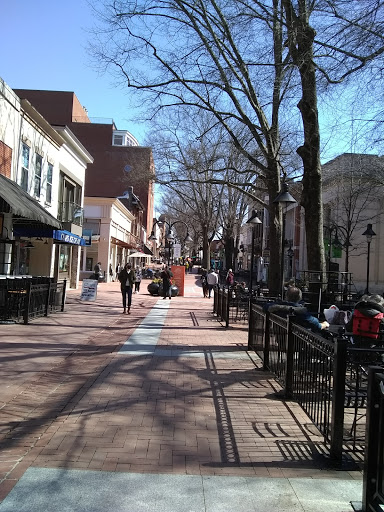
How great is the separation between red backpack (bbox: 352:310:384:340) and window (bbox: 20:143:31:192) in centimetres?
1356

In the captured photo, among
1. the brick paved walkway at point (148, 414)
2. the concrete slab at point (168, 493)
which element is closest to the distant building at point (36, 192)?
the brick paved walkway at point (148, 414)

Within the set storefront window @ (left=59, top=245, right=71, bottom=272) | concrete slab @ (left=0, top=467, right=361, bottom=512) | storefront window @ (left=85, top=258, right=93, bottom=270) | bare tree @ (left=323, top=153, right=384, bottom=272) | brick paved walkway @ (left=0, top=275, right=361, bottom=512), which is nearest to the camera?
concrete slab @ (left=0, top=467, right=361, bottom=512)

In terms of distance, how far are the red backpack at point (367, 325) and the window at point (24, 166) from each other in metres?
13.6

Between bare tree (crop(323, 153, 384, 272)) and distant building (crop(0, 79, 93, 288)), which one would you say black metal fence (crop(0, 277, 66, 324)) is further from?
bare tree (crop(323, 153, 384, 272))

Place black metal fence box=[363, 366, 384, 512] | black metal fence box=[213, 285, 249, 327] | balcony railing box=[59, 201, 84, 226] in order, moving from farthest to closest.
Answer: balcony railing box=[59, 201, 84, 226] → black metal fence box=[213, 285, 249, 327] → black metal fence box=[363, 366, 384, 512]

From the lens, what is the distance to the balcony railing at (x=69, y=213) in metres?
22.4

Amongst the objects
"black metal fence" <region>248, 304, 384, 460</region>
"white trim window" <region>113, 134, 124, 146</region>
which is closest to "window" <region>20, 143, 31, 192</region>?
"black metal fence" <region>248, 304, 384, 460</region>

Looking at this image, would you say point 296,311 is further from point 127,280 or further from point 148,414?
point 127,280

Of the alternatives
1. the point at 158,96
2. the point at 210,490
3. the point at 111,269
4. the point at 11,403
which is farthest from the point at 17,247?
the point at 111,269

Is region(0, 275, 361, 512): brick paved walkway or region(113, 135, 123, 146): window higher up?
region(113, 135, 123, 146): window

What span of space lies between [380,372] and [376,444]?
467 millimetres

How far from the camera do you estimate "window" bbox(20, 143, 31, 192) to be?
1645 centimetres

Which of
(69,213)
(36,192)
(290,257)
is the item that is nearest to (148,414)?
(36,192)

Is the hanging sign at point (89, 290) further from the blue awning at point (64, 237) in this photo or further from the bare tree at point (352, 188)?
the bare tree at point (352, 188)
